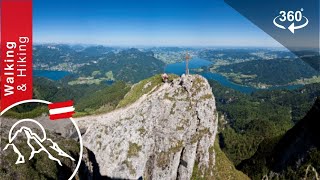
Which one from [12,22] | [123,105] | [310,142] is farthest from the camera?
[310,142]

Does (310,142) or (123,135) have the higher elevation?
(123,135)

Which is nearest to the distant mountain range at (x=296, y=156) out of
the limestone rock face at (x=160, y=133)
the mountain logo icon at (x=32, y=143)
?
the limestone rock face at (x=160, y=133)

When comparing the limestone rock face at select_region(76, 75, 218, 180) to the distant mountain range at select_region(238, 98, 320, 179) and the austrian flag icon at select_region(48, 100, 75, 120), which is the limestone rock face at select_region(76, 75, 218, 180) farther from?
the austrian flag icon at select_region(48, 100, 75, 120)

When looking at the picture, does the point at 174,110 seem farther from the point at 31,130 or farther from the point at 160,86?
the point at 31,130

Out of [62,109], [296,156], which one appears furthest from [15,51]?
[296,156]

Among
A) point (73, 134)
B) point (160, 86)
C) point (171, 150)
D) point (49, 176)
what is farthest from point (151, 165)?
point (49, 176)

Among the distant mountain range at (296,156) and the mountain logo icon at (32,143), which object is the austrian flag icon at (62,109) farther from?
the distant mountain range at (296,156)

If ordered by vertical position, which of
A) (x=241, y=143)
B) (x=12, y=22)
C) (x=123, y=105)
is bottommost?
→ (x=241, y=143)

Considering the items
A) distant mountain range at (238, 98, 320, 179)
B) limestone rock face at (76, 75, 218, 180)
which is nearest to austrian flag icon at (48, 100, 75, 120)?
limestone rock face at (76, 75, 218, 180)
